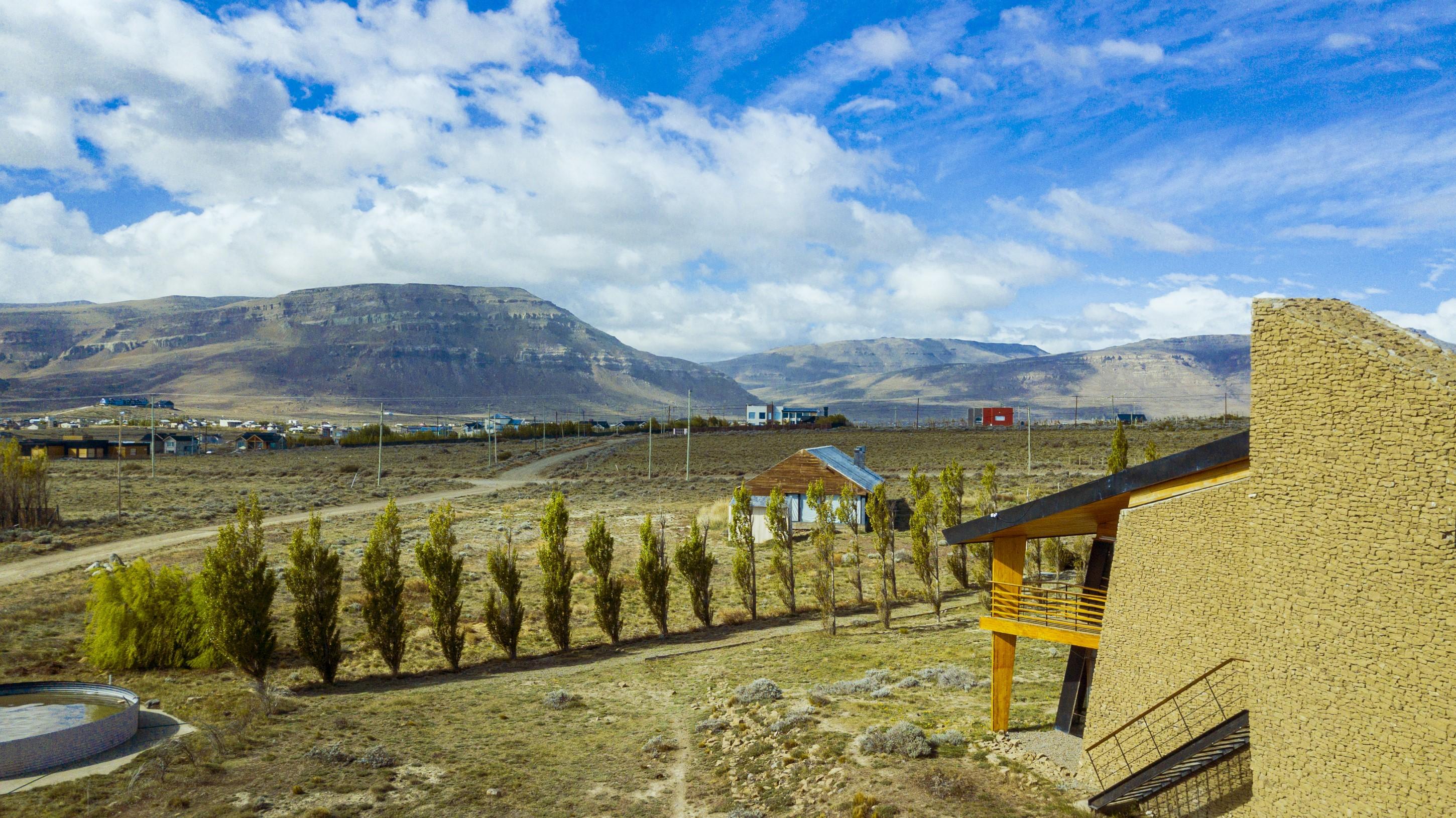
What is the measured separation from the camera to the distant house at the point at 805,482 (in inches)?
2099

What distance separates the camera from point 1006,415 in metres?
160

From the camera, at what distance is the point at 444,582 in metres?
28.3

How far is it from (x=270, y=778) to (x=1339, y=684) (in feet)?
69.4

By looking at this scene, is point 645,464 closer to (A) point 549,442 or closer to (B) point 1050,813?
(A) point 549,442

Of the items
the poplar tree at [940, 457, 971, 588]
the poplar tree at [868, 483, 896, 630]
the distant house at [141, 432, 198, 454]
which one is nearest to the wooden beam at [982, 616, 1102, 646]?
the poplar tree at [868, 483, 896, 630]

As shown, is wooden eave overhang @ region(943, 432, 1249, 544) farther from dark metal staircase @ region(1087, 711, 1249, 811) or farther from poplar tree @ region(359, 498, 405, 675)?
poplar tree @ region(359, 498, 405, 675)

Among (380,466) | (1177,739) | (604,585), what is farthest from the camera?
(380,466)

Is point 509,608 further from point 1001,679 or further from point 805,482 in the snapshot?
point 805,482

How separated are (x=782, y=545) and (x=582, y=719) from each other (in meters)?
16.0

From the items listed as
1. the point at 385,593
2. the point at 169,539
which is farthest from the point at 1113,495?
the point at 169,539

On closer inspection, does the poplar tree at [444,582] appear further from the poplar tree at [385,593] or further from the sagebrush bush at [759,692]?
the sagebrush bush at [759,692]

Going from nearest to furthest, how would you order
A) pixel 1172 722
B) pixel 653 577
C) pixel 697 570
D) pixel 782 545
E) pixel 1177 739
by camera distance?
pixel 1177 739, pixel 1172 722, pixel 653 577, pixel 697 570, pixel 782 545

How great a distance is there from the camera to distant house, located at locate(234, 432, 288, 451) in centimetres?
12575

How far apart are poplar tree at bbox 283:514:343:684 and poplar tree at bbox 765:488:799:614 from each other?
18735 mm
